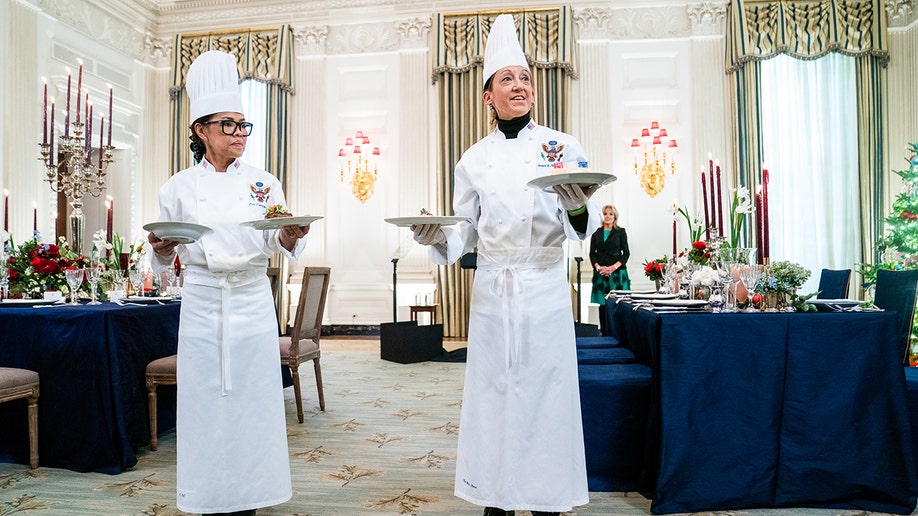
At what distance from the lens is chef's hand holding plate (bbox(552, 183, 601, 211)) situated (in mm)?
1743

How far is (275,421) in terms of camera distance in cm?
215

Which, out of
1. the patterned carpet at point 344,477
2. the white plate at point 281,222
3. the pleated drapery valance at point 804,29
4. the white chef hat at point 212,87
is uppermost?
the pleated drapery valance at point 804,29

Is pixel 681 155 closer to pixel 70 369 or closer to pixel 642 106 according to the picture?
pixel 642 106

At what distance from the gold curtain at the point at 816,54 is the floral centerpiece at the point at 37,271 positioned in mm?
7207

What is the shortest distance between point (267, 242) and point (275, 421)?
0.61m

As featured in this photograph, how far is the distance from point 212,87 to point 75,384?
174 cm

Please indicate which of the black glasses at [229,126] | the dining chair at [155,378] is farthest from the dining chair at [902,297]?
the dining chair at [155,378]

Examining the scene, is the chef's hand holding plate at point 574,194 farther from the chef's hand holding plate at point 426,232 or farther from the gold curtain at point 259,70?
the gold curtain at point 259,70

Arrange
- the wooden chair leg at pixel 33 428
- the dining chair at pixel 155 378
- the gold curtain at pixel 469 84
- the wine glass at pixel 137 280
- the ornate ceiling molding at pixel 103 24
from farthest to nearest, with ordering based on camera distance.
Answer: the gold curtain at pixel 469 84
the ornate ceiling molding at pixel 103 24
the wine glass at pixel 137 280
the dining chair at pixel 155 378
the wooden chair leg at pixel 33 428

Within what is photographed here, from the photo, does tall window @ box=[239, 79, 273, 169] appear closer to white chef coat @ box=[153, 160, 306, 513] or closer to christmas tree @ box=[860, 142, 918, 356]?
white chef coat @ box=[153, 160, 306, 513]

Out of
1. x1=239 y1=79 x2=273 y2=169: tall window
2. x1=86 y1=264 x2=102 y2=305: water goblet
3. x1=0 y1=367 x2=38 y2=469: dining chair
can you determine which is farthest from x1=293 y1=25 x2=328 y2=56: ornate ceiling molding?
x1=0 y1=367 x2=38 y2=469: dining chair

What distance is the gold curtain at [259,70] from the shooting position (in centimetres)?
852

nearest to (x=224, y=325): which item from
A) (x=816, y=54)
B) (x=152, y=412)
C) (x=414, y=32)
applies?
(x=152, y=412)

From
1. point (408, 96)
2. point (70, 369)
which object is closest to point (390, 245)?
point (408, 96)
